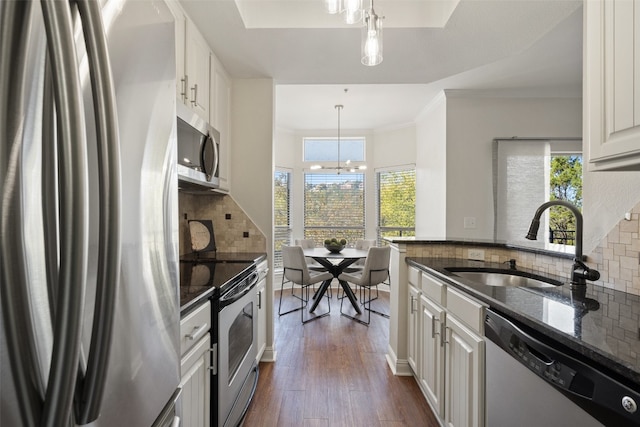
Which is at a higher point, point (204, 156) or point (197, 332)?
point (204, 156)

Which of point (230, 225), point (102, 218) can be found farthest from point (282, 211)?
point (102, 218)

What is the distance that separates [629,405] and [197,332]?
4.35ft

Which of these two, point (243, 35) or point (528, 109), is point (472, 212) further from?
point (243, 35)

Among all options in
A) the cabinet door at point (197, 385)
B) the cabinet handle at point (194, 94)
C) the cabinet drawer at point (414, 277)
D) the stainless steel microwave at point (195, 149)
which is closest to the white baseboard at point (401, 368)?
the cabinet drawer at point (414, 277)

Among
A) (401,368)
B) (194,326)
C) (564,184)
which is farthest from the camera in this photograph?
(564,184)

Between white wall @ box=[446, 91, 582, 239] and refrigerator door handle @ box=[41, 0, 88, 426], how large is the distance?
3599mm

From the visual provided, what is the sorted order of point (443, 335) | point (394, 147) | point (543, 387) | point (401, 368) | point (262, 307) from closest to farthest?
point (543, 387) → point (443, 335) → point (401, 368) → point (262, 307) → point (394, 147)

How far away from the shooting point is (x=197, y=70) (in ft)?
6.51

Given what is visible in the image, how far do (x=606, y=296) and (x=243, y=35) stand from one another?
8.06ft

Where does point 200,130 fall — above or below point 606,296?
above

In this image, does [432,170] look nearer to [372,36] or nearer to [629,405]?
[372,36]

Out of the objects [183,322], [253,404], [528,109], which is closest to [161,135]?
[183,322]

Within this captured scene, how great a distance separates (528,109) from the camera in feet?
11.5

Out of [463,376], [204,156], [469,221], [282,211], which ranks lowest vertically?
[463,376]
